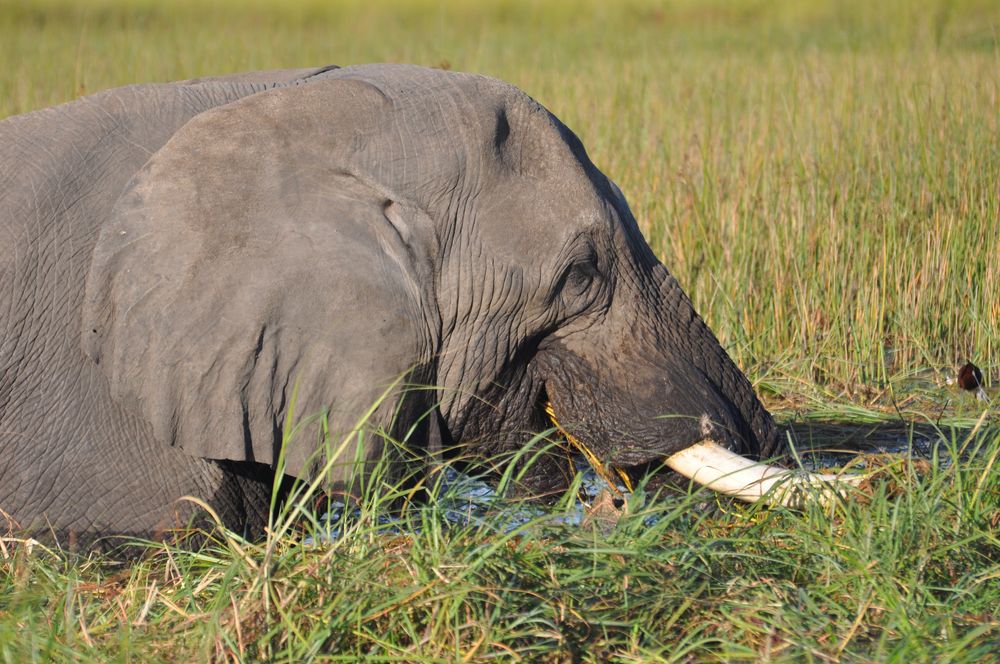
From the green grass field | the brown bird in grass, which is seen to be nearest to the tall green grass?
the green grass field

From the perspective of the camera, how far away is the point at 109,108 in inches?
121

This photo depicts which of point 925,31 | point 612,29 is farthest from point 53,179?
point 612,29

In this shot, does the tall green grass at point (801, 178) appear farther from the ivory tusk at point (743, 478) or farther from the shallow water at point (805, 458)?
the ivory tusk at point (743, 478)

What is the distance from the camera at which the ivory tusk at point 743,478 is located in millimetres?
2877

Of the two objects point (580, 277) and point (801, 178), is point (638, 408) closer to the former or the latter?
point (580, 277)

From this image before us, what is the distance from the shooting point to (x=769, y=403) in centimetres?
489

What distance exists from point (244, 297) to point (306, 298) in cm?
13

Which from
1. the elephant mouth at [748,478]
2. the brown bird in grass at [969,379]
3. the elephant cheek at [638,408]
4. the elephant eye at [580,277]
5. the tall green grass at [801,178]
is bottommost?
the brown bird in grass at [969,379]

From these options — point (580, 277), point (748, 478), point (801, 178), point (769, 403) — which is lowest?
point (769, 403)

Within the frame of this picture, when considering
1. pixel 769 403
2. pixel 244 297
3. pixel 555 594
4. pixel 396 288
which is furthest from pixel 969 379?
pixel 244 297

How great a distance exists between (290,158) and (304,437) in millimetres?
641

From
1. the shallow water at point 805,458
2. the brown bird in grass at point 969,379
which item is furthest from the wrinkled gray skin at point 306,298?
the brown bird in grass at point 969,379

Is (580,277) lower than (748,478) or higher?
higher

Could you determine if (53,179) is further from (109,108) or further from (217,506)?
(217,506)
